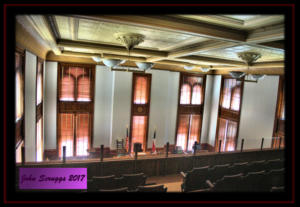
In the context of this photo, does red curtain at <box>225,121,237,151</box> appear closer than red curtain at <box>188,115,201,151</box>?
Yes

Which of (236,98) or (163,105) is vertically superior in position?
(236,98)

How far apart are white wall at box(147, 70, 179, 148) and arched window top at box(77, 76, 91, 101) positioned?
2.58 meters

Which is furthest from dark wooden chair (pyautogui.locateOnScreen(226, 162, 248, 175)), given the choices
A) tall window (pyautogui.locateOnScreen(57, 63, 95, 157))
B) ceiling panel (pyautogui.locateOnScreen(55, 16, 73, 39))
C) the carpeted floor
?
tall window (pyautogui.locateOnScreen(57, 63, 95, 157))

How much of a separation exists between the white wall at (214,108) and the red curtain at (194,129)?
2.02 ft

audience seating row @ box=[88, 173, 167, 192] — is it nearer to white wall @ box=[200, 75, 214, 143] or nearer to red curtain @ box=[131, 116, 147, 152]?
red curtain @ box=[131, 116, 147, 152]

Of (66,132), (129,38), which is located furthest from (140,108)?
(129,38)

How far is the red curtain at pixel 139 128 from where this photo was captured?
820 cm

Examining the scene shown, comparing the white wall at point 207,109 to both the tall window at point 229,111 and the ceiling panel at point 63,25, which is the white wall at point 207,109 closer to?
the tall window at point 229,111

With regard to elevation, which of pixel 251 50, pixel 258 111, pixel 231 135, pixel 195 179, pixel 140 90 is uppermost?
pixel 251 50

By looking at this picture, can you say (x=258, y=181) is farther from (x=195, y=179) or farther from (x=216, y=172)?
(x=195, y=179)

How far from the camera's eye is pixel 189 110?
356 inches

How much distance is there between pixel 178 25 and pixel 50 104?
20.3 ft

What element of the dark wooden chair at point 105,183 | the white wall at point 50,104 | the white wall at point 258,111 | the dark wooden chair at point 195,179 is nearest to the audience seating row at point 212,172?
the dark wooden chair at point 195,179

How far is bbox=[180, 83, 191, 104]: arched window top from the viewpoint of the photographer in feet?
29.0
